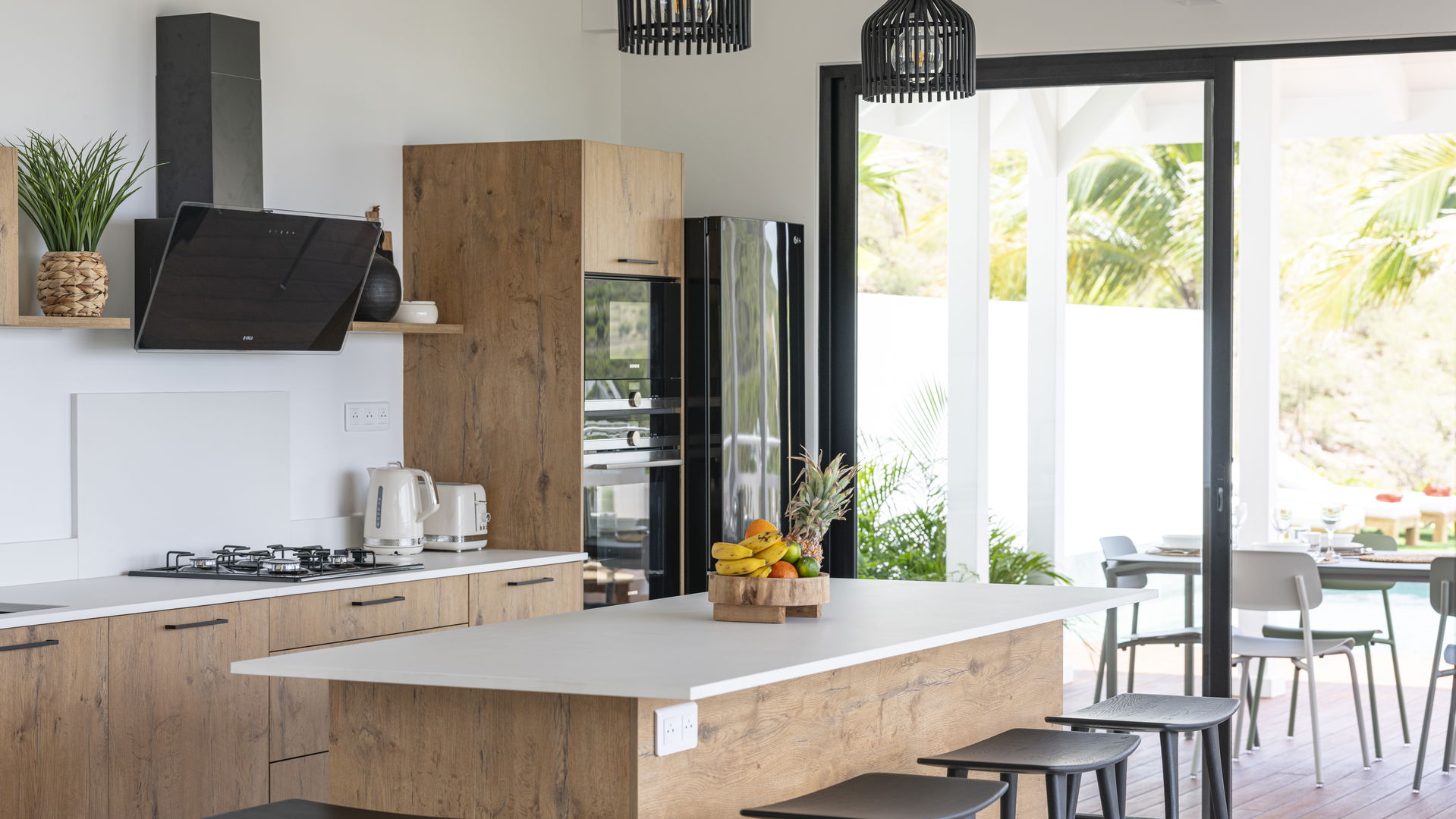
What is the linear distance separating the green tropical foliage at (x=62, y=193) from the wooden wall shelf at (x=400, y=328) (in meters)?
0.80

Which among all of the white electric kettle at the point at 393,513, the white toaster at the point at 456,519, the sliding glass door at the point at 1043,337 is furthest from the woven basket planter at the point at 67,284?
the sliding glass door at the point at 1043,337

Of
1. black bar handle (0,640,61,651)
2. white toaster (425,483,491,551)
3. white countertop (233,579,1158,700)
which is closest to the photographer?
white countertop (233,579,1158,700)

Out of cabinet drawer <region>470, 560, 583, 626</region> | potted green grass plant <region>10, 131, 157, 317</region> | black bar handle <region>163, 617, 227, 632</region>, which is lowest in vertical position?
cabinet drawer <region>470, 560, 583, 626</region>

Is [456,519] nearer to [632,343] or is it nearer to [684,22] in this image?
[632,343]

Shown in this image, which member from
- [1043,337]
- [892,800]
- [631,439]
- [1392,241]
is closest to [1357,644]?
[1043,337]

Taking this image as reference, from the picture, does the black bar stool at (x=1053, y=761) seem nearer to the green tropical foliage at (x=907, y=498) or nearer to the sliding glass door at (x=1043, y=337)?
the sliding glass door at (x=1043, y=337)

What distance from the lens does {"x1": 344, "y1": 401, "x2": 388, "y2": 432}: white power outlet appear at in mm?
4738

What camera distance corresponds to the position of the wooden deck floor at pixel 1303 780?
16.5 ft

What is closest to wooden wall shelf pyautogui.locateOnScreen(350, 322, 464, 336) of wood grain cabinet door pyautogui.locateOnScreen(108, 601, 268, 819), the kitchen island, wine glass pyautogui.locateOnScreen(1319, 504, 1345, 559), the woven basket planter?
the woven basket planter

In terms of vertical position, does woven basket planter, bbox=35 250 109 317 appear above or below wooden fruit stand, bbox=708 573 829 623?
above

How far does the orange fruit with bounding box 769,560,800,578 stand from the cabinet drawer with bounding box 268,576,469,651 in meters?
1.31

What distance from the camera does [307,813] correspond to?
101 inches

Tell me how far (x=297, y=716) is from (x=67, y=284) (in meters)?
1.18

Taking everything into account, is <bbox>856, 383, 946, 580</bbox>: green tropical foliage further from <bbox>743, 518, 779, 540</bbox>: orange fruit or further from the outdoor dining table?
<bbox>743, 518, 779, 540</bbox>: orange fruit
